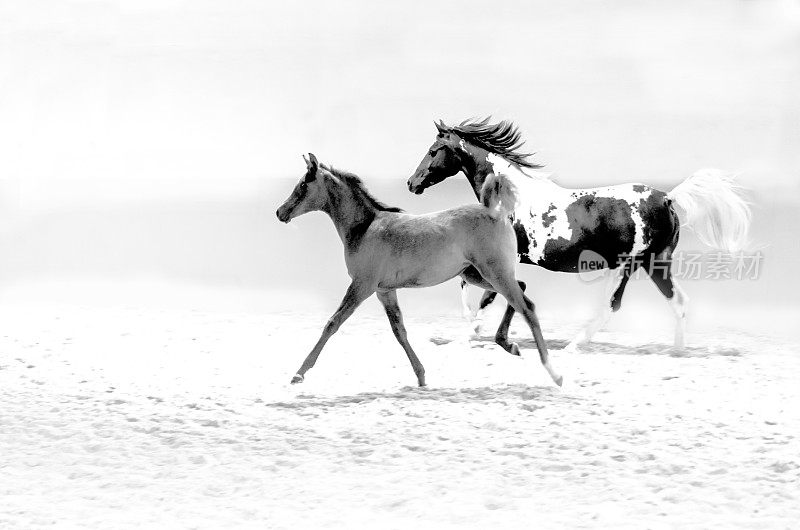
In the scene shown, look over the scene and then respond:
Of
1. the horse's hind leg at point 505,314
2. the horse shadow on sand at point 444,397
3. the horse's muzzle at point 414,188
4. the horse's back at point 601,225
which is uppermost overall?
the horse's muzzle at point 414,188

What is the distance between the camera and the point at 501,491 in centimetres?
438

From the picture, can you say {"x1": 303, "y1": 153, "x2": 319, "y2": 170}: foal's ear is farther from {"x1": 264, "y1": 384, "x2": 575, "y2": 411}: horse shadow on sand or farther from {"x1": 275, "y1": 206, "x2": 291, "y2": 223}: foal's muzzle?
{"x1": 264, "y1": 384, "x2": 575, "y2": 411}: horse shadow on sand

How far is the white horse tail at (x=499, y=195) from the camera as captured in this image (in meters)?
6.14

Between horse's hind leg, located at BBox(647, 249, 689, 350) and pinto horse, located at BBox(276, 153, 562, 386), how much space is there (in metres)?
2.19

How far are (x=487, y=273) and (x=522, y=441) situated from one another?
4.19 ft

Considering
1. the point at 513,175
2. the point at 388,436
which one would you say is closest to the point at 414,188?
the point at 513,175

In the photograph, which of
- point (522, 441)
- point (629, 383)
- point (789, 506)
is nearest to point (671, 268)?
point (629, 383)

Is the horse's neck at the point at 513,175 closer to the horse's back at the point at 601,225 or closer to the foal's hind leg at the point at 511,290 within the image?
the horse's back at the point at 601,225

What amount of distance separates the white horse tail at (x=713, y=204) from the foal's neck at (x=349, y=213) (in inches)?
116

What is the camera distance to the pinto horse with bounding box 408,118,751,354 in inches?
308

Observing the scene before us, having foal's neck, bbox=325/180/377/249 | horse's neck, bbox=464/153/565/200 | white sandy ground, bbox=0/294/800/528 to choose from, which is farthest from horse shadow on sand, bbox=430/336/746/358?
foal's neck, bbox=325/180/377/249

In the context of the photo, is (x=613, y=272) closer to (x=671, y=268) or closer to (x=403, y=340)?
(x=671, y=268)

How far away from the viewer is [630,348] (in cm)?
812

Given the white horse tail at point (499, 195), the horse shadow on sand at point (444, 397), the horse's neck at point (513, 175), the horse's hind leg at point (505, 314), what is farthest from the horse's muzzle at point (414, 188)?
the horse shadow on sand at point (444, 397)
